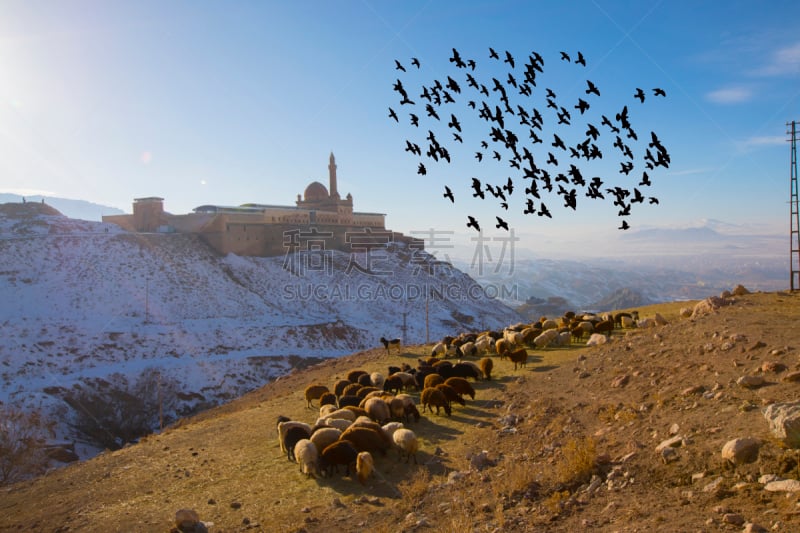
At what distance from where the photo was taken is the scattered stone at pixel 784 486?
24.4 ft

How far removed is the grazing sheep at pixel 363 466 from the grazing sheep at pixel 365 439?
788 mm

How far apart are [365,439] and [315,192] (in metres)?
80.7

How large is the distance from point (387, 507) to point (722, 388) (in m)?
8.76

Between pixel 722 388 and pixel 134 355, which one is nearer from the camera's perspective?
pixel 722 388

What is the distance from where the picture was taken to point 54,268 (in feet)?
174

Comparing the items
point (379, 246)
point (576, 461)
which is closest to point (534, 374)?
point (576, 461)

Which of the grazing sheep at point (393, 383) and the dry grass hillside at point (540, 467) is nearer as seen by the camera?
the dry grass hillside at point (540, 467)

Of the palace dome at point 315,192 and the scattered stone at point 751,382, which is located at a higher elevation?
the palace dome at point 315,192

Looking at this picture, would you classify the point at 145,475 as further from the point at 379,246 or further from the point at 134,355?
the point at 379,246

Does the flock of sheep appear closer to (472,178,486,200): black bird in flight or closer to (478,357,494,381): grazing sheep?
(478,357,494,381): grazing sheep

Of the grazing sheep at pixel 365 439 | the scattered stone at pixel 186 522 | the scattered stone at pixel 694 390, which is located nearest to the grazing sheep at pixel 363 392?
the grazing sheep at pixel 365 439

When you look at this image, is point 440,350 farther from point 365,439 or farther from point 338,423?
point 365,439

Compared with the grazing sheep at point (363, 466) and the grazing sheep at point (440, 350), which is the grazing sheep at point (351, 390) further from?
the grazing sheep at point (440, 350)

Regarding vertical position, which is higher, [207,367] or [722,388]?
[722,388]
